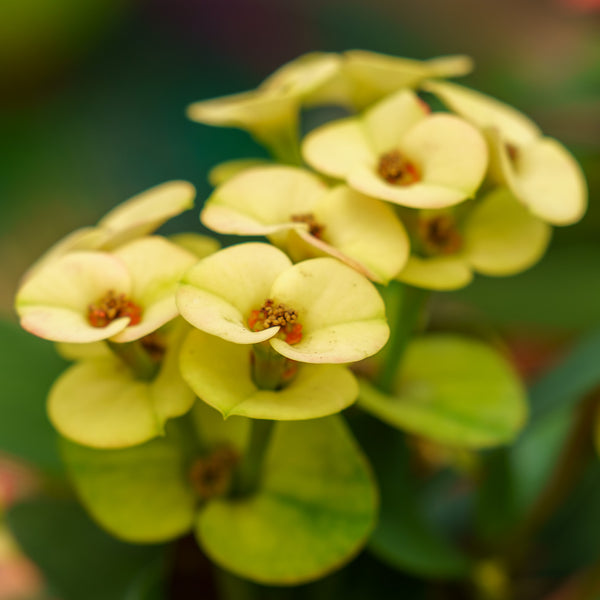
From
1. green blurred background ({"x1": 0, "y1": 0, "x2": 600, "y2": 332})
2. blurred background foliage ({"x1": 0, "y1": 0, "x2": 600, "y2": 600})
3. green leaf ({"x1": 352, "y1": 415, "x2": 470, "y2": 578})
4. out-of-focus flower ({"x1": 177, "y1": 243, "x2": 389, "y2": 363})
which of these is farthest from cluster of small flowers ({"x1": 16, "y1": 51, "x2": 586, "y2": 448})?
green blurred background ({"x1": 0, "y1": 0, "x2": 600, "y2": 332})

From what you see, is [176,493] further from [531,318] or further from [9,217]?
[9,217]

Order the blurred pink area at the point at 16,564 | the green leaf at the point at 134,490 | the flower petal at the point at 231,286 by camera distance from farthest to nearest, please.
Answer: the blurred pink area at the point at 16,564 < the green leaf at the point at 134,490 < the flower petal at the point at 231,286

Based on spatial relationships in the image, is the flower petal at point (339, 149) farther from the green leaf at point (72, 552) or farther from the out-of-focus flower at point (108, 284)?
the green leaf at point (72, 552)

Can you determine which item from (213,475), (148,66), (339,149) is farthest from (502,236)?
(148,66)

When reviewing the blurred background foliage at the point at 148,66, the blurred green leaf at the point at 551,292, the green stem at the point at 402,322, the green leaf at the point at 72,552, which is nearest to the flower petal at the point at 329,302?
the green stem at the point at 402,322

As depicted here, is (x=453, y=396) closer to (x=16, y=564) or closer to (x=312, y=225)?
(x=312, y=225)

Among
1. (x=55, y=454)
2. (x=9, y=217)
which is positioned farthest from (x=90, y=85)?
(x=55, y=454)
